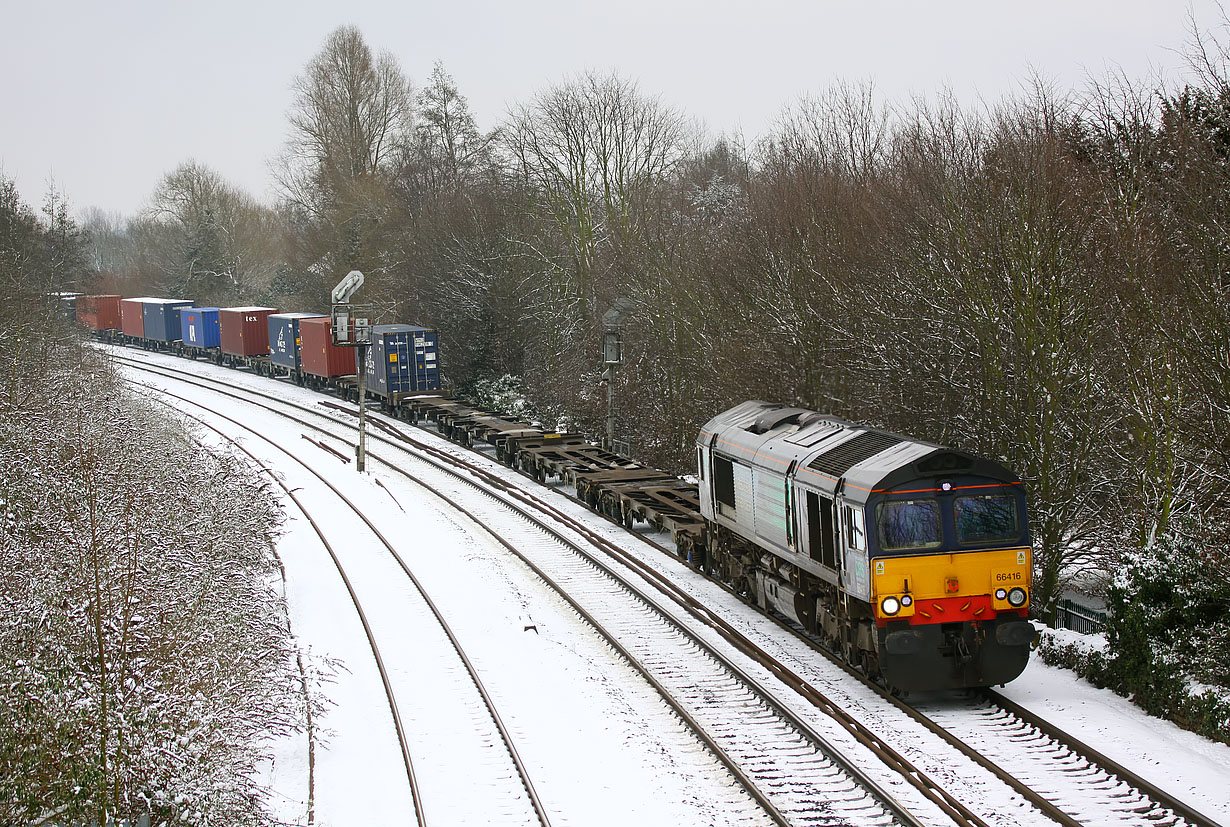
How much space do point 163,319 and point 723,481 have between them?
5527 cm

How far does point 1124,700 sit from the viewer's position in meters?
12.5

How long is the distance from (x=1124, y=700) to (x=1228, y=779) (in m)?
2.41

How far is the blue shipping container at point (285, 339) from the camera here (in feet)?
163

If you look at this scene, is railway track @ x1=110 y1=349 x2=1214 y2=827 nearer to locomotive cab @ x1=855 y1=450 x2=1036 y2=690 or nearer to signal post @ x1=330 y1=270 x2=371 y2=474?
locomotive cab @ x1=855 y1=450 x2=1036 y2=690

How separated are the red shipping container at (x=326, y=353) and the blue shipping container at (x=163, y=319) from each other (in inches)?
845

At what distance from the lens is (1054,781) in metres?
10.2

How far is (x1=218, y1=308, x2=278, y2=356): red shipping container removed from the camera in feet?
180

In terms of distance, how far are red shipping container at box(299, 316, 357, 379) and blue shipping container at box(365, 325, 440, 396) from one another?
432 centimetres

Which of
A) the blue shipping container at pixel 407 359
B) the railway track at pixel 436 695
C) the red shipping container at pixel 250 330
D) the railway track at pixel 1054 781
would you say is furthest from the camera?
the red shipping container at pixel 250 330

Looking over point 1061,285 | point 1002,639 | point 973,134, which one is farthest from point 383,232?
point 1002,639

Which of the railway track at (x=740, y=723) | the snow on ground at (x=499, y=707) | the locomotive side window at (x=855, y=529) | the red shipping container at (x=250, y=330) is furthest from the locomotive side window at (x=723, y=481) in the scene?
the red shipping container at (x=250, y=330)

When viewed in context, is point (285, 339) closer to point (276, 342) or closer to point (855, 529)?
point (276, 342)

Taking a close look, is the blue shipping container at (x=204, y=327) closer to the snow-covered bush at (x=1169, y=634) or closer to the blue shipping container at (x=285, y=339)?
the blue shipping container at (x=285, y=339)

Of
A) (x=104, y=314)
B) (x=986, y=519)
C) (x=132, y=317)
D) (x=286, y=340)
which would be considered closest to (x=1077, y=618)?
(x=986, y=519)
